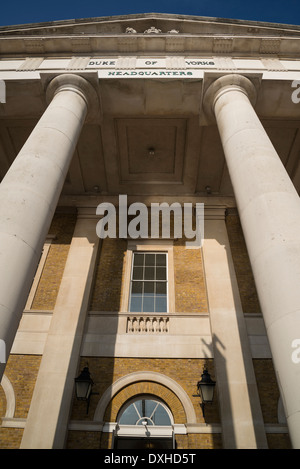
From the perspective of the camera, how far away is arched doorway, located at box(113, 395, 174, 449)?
26.0 feet

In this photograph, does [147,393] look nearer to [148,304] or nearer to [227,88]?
[148,304]

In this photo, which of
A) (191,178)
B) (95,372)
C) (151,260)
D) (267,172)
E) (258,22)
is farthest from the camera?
(191,178)

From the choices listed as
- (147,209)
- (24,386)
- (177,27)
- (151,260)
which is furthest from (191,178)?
(24,386)

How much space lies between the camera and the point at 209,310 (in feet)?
32.7

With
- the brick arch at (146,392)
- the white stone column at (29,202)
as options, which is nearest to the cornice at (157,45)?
the white stone column at (29,202)

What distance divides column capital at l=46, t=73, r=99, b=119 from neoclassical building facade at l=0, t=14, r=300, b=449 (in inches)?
1.7

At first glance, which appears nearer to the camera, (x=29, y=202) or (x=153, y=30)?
(x=29, y=202)

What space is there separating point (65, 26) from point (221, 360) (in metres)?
12.4

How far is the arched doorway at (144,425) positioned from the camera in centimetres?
792

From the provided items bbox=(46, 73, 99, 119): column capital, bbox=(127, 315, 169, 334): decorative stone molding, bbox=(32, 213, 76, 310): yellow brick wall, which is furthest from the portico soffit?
bbox=(127, 315, 169, 334): decorative stone molding

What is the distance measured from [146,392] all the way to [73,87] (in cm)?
877

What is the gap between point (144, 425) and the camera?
8.11 metres

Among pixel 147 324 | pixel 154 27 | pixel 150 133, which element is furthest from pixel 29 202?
pixel 154 27

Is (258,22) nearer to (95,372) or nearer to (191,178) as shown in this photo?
(191,178)
